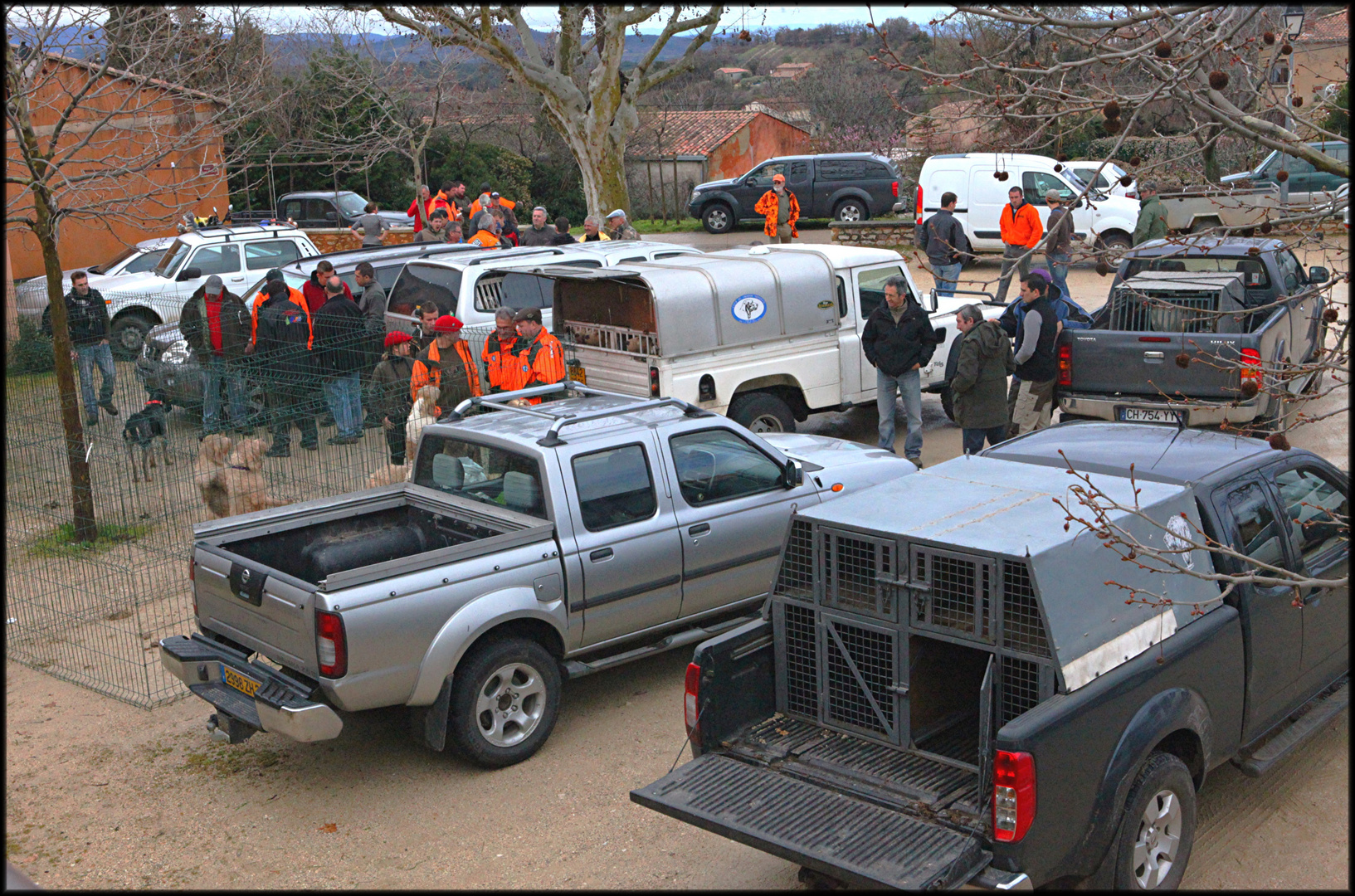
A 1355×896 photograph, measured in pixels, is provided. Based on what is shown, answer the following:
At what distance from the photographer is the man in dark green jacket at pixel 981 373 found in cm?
1036

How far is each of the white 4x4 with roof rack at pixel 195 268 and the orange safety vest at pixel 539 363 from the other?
28.7ft

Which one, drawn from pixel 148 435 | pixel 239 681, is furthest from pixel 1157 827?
pixel 148 435

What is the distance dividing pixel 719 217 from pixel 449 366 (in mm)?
20833

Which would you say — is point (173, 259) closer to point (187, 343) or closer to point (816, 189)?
point (187, 343)

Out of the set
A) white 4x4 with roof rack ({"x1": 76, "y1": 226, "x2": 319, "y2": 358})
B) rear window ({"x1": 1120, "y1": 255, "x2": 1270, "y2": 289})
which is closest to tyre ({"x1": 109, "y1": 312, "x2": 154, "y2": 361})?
white 4x4 with roof rack ({"x1": 76, "y1": 226, "x2": 319, "y2": 358})

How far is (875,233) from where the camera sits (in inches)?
1060

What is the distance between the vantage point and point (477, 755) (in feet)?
21.3

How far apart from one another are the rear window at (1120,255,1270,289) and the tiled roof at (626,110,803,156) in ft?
81.5

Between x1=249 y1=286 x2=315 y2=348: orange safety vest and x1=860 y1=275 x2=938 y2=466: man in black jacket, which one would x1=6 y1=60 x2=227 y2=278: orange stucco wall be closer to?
x1=249 y1=286 x2=315 y2=348: orange safety vest

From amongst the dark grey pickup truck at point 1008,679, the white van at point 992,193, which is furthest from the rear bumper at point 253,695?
the white van at point 992,193

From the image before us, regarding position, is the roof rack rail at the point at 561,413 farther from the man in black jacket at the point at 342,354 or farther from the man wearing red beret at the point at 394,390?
the man in black jacket at the point at 342,354

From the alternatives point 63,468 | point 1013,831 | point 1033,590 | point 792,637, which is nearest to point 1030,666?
point 1033,590

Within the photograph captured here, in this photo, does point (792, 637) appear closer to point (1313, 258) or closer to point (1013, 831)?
point (1013, 831)

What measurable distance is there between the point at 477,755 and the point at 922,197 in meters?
19.1
